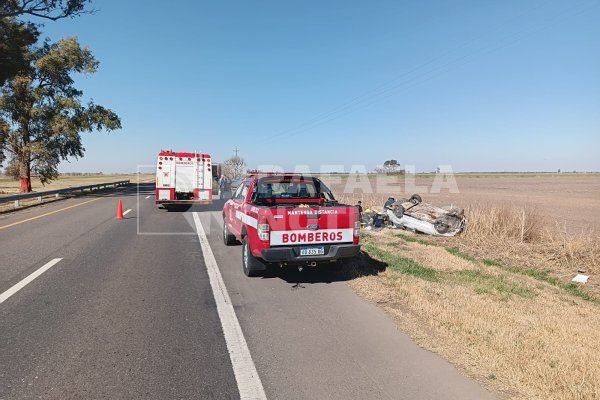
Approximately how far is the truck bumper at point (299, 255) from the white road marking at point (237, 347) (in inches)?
36.9

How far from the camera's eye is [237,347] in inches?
166

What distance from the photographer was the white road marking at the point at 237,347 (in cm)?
340

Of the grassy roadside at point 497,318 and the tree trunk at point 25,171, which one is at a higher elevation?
the tree trunk at point 25,171

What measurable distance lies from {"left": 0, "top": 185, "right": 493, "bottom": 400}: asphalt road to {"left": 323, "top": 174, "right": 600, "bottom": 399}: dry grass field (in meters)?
0.40

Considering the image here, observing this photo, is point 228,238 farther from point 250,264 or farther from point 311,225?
point 311,225

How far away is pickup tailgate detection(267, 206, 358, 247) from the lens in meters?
6.45

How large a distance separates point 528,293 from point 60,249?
9875mm

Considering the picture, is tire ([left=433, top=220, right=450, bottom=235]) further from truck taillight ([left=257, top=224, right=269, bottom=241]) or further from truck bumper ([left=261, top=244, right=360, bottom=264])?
truck taillight ([left=257, top=224, right=269, bottom=241])

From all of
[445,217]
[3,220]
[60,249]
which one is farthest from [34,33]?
[445,217]

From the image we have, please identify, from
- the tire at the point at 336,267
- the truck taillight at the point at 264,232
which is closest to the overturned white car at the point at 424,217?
the tire at the point at 336,267

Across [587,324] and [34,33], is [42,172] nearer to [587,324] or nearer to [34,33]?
[34,33]

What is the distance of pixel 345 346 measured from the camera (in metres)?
4.31

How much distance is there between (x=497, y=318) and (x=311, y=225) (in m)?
3.05

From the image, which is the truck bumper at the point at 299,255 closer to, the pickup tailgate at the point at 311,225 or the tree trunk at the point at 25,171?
the pickup tailgate at the point at 311,225
